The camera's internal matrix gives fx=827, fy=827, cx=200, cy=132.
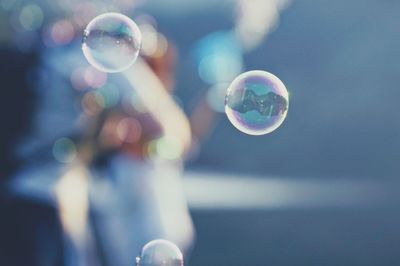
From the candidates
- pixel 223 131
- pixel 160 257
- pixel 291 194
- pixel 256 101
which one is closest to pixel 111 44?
pixel 256 101

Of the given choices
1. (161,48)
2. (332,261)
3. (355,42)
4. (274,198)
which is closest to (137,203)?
(161,48)

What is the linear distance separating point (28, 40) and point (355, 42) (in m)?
2.06

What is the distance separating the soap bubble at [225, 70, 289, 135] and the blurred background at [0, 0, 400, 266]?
0.42 meters

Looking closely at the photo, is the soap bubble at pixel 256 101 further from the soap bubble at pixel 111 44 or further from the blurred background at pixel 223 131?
the blurred background at pixel 223 131

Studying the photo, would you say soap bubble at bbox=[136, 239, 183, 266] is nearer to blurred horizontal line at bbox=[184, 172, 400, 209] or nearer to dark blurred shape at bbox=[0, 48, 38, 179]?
dark blurred shape at bbox=[0, 48, 38, 179]

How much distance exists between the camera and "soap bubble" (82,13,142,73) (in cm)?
193

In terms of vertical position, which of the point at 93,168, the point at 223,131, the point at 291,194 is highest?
the point at 223,131

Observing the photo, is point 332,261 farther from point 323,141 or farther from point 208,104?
point 208,104

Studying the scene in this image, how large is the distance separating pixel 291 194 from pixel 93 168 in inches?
72.9

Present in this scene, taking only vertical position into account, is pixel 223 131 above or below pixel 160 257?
above

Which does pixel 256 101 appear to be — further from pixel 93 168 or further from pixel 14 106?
pixel 14 106

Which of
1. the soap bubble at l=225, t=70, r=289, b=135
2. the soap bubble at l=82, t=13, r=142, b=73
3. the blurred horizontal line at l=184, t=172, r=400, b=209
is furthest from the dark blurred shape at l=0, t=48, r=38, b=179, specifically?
the blurred horizontal line at l=184, t=172, r=400, b=209

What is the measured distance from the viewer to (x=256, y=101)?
6.16 feet

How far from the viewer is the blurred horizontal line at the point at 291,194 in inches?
151
